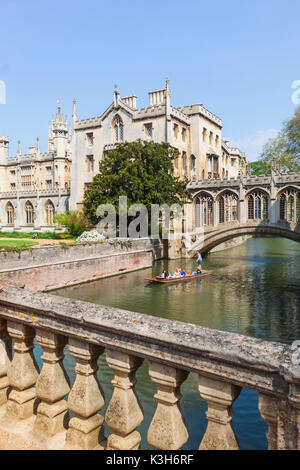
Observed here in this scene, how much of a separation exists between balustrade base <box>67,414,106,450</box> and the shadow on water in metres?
4.55

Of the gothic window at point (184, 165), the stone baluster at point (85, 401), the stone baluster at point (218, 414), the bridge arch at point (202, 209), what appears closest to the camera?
the stone baluster at point (218, 414)

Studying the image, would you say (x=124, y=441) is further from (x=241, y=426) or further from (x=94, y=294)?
(x=94, y=294)

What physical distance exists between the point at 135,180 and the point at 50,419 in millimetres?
27913

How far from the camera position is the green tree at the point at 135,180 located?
3056cm

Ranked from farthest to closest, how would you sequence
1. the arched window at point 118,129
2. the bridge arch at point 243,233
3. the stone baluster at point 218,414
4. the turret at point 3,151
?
1. the turret at point 3,151
2. the arched window at point 118,129
3. the bridge arch at point 243,233
4. the stone baluster at point 218,414

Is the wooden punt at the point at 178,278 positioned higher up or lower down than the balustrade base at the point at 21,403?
lower down

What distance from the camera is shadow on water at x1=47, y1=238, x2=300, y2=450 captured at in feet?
27.0

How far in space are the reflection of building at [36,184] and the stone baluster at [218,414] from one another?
49.1 m

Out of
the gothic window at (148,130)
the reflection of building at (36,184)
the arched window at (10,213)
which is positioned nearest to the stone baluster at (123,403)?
the gothic window at (148,130)

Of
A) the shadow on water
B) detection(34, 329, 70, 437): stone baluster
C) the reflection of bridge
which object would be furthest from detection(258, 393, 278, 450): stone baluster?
the reflection of bridge

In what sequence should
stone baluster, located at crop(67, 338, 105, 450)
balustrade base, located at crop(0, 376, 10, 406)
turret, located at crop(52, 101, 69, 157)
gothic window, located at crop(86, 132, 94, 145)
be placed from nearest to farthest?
stone baluster, located at crop(67, 338, 105, 450), balustrade base, located at crop(0, 376, 10, 406), gothic window, located at crop(86, 132, 94, 145), turret, located at crop(52, 101, 69, 157)

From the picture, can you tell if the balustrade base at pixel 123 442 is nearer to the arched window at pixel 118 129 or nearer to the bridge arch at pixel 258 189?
the bridge arch at pixel 258 189

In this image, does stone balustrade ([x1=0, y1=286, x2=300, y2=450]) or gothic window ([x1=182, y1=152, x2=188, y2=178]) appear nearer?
stone balustrade ([x1=0, y1=286, x2=300, y2=450])

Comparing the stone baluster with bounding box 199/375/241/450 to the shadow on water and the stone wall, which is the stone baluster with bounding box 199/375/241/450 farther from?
the stone wall
